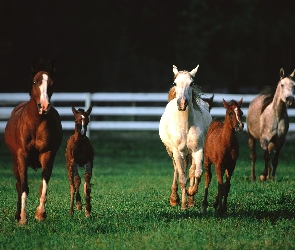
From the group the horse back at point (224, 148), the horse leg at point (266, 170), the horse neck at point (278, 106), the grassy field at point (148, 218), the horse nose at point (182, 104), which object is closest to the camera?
the grassy field at point (148, 218)

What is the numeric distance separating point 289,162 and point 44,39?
1607 centimetres

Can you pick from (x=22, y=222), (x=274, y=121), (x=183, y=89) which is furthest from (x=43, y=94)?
(x=274, y=121)

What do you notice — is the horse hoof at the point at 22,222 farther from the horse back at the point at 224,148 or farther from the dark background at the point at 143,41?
the dark background at the point at 143,41

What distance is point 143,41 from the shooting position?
177 feet

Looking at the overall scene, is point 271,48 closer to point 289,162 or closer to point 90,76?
point 90,76

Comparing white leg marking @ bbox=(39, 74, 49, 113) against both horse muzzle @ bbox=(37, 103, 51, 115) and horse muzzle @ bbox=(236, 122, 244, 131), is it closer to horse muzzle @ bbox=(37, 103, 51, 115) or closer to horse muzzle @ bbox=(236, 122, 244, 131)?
horse muzzle @ bbox=(37, 103, 51, 115)

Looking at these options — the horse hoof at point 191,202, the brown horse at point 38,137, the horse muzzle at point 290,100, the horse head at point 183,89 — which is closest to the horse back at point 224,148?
the horse head at point 183,89

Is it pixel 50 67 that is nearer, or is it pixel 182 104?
pixel 50 67

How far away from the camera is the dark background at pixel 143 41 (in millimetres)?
35156

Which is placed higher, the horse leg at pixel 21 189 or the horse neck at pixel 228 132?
the horse neck at pixel 228 132

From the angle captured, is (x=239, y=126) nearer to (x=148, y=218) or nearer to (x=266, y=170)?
(x=148, y=218)

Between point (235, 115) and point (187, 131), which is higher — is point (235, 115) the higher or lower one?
the higher one

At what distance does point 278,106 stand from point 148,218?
7.58m

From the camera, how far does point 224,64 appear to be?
215 feet
